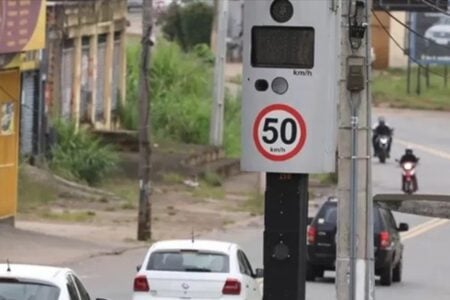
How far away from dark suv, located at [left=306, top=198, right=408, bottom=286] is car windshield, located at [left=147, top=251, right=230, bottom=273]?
27.3 ft

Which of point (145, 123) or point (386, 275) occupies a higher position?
point (145, 123)

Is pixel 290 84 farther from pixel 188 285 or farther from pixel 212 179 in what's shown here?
pixel 212 179

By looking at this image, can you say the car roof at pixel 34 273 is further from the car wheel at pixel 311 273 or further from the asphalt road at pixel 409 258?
the car wheel at pixel 311 273

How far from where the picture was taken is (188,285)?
19875 mm

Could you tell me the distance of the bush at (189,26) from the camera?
282ft

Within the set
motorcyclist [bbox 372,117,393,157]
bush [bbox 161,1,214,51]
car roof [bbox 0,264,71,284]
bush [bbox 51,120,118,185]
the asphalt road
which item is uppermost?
bush [bbox 161,1,214,51]

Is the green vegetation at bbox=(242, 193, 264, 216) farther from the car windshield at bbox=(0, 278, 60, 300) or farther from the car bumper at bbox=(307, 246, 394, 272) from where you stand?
the car windshield at bbox=(0, 278, 60, 300)

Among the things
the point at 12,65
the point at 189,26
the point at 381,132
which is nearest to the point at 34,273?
the point at 12,65

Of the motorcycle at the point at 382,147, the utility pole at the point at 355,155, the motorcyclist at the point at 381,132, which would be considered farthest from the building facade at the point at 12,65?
the motorcyclist at the point at 381,132

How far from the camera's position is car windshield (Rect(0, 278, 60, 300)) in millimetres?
14555

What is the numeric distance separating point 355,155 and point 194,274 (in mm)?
3505

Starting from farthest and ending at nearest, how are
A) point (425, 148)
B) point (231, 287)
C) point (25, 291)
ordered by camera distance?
point (425, 148), point (231, 287), point (25, 291)

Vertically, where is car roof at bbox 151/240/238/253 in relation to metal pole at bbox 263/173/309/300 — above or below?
below

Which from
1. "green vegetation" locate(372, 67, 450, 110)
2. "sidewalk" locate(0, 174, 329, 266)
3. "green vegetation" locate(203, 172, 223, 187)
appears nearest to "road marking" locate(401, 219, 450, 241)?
"sidewalk" locate(0, 174, 329, 266)
